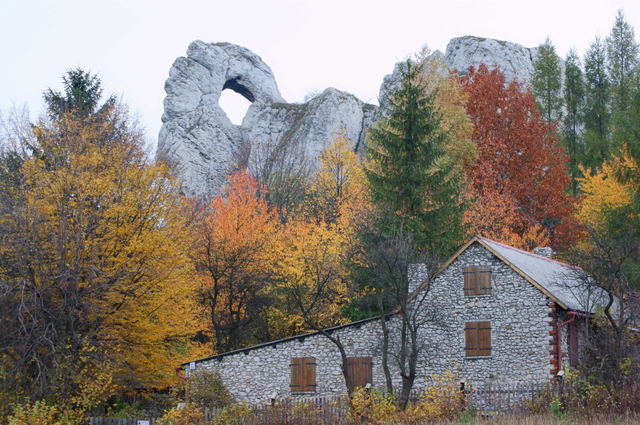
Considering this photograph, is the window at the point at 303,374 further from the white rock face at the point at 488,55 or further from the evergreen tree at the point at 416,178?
the white rock face at the point at 488,55

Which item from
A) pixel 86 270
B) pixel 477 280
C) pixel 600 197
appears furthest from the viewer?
pixel 600 197

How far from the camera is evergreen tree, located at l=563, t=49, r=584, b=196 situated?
167 ft

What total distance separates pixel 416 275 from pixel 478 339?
3065mm

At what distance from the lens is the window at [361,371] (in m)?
23.4

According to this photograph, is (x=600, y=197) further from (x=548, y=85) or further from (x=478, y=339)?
(x=548, y=85)

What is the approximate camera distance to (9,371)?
1967 centimetres

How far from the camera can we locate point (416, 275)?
2356cm

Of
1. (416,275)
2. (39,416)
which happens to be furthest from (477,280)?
(39,416)

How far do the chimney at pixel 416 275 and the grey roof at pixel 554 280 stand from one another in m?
2.23

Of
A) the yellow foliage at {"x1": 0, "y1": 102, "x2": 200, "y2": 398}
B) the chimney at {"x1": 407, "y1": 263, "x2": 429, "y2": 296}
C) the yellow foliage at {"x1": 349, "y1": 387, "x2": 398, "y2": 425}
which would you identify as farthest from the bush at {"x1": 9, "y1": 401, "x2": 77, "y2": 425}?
the chimney at {"x1": 407, "y1": 263, "x2": 429, "y2": 296}

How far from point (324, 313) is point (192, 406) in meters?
10.6

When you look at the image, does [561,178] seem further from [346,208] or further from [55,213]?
[55,213]

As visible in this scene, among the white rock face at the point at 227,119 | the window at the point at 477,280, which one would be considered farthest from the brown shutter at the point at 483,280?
the white rock face at the point at 227,119

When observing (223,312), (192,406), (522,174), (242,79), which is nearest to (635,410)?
(192,406)
